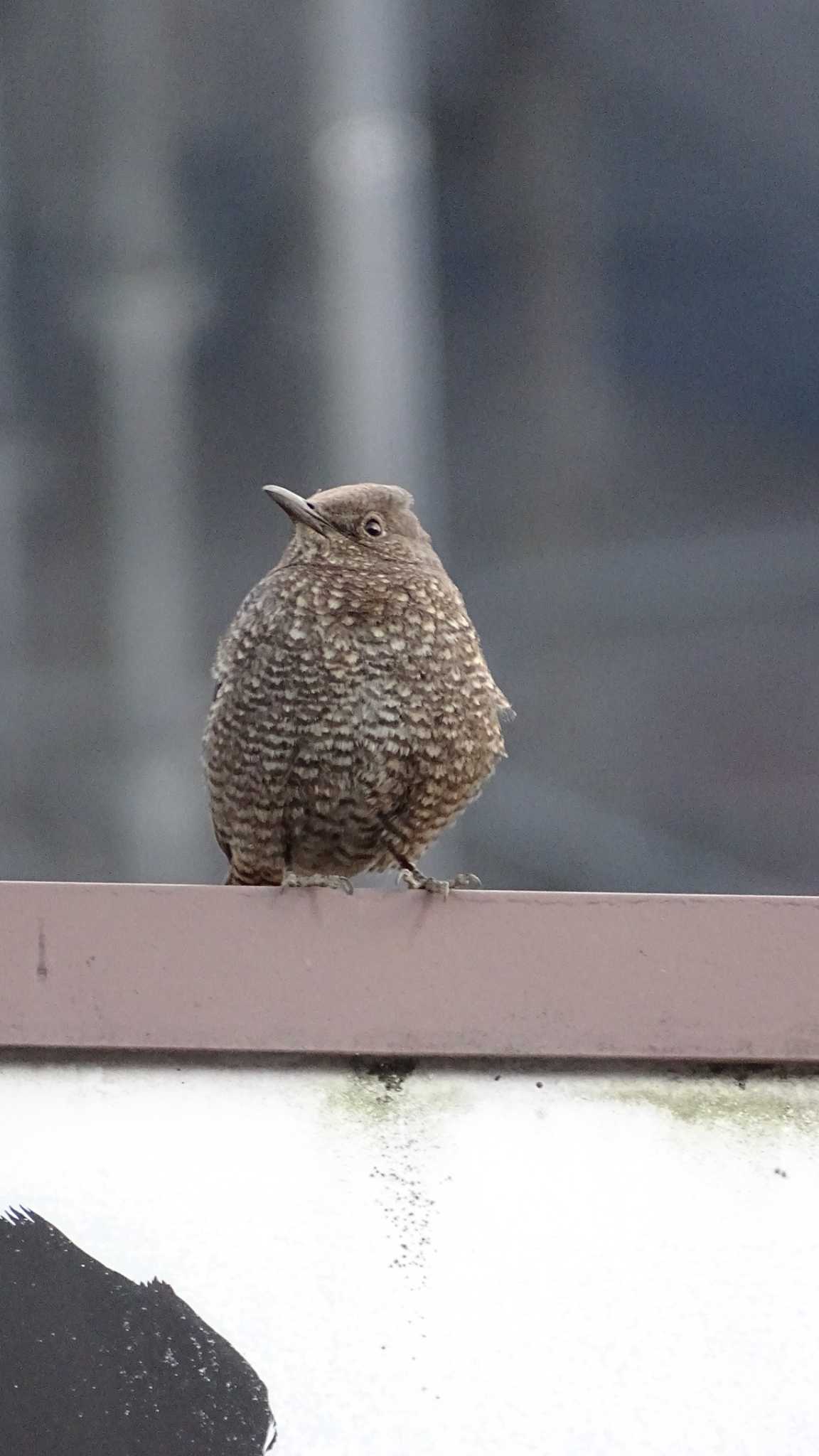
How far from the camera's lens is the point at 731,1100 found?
1.54 metres

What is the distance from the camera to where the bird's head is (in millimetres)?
2424

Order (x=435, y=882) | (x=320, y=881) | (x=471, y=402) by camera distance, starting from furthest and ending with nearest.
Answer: (x=471, y=402)
(x=320, y=881)
(x=435, y=882)

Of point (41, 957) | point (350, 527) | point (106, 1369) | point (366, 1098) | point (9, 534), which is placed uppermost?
point (350, 527)

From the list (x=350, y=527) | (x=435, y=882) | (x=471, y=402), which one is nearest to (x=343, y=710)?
(x=350, y=527)

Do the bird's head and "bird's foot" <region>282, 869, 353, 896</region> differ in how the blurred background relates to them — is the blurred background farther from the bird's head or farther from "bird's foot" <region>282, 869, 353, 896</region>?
"bird's foot" <region>282, 869, 353, 896</region>

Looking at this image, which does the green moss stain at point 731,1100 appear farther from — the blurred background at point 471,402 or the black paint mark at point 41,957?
the blurred background at point 471,402

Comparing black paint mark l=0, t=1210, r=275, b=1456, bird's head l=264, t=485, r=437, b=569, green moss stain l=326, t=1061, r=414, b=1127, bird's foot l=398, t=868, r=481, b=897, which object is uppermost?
bird's head l=264, t=485, r=437, b=569

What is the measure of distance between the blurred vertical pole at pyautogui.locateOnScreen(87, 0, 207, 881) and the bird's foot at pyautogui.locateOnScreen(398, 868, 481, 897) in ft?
7.19

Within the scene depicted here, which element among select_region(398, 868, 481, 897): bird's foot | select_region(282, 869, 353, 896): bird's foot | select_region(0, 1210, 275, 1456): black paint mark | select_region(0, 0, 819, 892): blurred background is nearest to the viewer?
select_region(0, 1210, 275, 1456): black paint mark

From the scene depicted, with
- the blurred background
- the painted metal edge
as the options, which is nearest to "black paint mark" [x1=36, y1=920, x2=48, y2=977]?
the painted metal edge

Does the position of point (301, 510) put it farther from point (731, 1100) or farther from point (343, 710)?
point (731, 1100)

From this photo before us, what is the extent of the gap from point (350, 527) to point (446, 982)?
3.47ft

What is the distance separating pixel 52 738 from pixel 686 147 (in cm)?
195

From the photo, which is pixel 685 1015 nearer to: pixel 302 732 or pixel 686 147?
pixel 302 732
